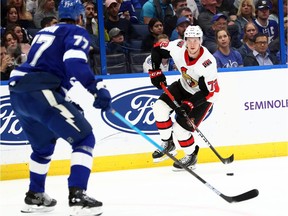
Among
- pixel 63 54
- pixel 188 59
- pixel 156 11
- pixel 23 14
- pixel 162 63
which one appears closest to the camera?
pixel 63 54

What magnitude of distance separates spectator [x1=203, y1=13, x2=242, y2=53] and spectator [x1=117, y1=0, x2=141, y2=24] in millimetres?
714

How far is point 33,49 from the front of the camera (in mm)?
3750

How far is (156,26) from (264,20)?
119 cm

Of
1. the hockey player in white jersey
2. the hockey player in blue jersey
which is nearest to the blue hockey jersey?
the hockey player in blue jersey

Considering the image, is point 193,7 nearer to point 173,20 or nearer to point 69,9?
point 173,20

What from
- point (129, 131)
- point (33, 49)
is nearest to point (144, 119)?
point (129, 131)

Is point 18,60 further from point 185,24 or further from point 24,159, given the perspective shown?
point 185,24

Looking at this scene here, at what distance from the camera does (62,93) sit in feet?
12.5

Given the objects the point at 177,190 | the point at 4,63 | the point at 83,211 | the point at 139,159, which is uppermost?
the point at 4,63

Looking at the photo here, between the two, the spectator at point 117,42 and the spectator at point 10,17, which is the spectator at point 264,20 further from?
the spectator at point 10,17

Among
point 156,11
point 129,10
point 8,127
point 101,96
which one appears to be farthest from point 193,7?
point 101,96

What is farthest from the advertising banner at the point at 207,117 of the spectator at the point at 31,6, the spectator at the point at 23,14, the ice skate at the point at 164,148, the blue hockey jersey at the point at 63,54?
the blue hockey jersey at the point at 63,54

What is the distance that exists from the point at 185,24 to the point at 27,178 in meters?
2.05

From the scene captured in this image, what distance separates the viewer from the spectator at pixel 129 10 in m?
6.20
